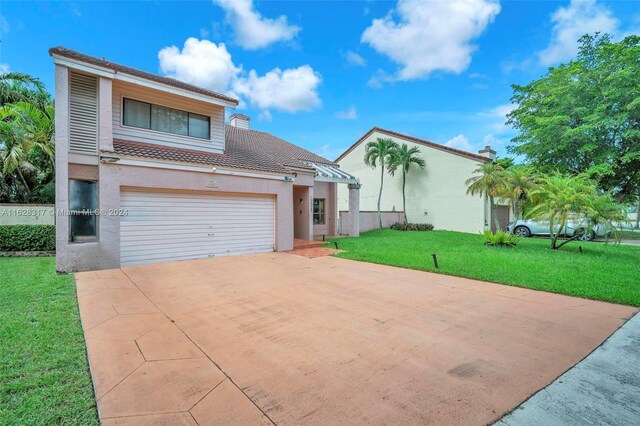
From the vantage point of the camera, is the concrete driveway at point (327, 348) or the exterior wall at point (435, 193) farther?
the exterior wall at point (435, 193)

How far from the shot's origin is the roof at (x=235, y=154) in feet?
31.3

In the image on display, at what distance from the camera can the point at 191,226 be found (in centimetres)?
1039

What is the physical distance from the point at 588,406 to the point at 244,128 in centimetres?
2139

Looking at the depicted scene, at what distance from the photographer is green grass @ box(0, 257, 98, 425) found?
2455 millimetres

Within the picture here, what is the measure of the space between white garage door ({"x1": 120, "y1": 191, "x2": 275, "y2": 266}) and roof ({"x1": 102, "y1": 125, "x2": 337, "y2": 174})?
4.05 feet

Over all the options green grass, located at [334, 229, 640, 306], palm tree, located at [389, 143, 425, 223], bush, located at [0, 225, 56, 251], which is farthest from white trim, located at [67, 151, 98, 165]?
palm tree, located at [389, 143, 425, 223]

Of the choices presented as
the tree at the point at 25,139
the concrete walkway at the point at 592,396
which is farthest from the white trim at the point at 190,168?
the concrete walkway at the point at 592,396

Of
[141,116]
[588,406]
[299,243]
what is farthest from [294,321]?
[141,116]

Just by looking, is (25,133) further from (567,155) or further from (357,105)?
(567,155)

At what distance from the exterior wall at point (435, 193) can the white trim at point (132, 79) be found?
15.0m

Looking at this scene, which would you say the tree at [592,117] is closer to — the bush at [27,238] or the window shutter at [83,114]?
the window shutter at [83,114]

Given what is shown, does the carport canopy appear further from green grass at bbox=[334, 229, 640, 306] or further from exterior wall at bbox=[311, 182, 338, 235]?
green grass at bbox=[334, 229, 640, 306]

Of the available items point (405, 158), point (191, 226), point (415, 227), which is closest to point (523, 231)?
point (415, 227)

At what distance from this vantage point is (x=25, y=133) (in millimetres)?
12570
